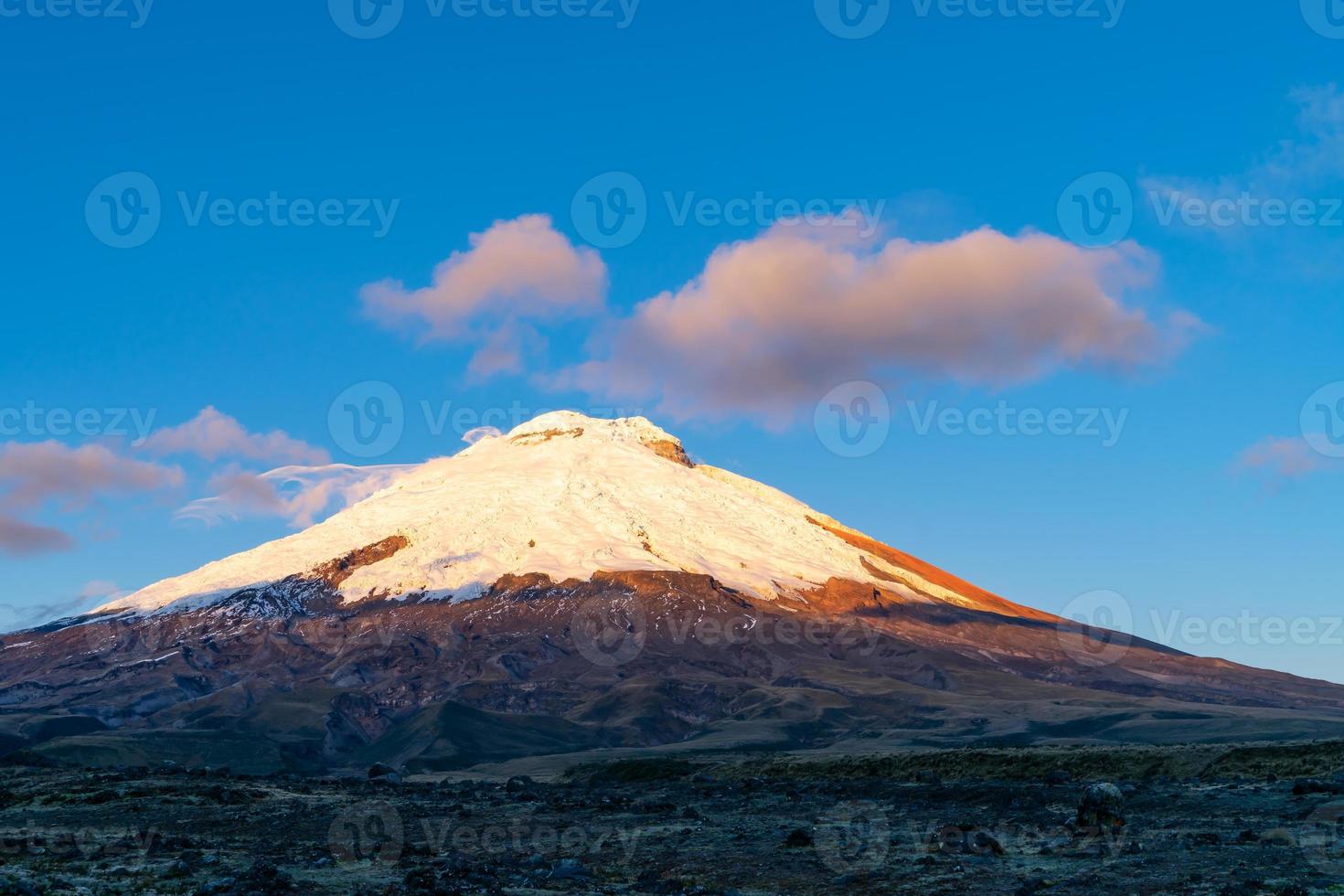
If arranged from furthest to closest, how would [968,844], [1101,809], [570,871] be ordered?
1. [1101,809]
2. [968,844]
3. [570,871]

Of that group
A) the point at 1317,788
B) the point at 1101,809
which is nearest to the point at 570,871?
the point at 1101,809

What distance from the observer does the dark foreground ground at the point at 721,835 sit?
26.1 metres

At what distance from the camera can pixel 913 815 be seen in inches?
1566

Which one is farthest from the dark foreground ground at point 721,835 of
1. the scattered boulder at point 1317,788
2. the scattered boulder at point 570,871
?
the scattered boulder at point 570,871

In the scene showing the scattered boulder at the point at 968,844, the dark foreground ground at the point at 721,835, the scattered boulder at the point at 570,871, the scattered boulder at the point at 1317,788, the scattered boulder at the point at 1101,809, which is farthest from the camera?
the scattered boulder at the point at 1317,788

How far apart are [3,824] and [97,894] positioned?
782 inches

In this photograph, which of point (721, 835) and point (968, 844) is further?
point (721, 835)

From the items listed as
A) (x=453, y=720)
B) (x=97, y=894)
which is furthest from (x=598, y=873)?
(x=453, y=720)

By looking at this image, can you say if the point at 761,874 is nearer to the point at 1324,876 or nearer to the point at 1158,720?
the point at 1324,876

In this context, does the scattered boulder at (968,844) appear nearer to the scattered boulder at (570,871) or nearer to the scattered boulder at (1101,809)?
the scattered boulder at (1101,809)

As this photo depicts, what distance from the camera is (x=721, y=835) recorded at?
36469mm

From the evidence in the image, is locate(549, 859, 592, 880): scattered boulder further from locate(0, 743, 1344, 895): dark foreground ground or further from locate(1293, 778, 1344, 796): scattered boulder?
locate(1293, 778, 1344, 796): scattered boulder

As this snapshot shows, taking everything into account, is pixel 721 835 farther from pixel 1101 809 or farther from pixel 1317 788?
pixel 1317 788

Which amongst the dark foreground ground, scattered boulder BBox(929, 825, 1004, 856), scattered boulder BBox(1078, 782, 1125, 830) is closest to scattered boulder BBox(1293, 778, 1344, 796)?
the dark foreground ground
